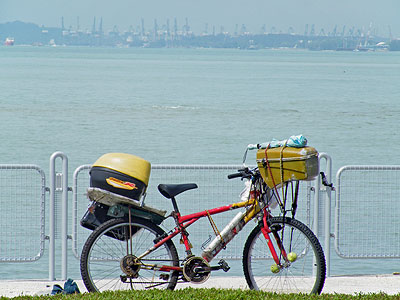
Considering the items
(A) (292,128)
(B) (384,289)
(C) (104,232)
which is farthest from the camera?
(A) (292,128)

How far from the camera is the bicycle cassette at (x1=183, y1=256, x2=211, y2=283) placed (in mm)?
6270

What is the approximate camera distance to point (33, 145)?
111ft

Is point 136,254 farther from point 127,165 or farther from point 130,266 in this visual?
point 127,165

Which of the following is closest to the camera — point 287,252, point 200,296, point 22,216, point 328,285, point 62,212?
point 200,296

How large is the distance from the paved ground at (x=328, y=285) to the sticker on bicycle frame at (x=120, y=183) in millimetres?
1287

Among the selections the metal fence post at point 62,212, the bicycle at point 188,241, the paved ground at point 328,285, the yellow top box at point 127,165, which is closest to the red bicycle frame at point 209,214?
the bicycle at point 188,241

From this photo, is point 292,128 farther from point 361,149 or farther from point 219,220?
point 219,220

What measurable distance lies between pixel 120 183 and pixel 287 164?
123cm

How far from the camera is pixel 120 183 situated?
607 centimetres

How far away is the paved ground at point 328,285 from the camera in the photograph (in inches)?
272

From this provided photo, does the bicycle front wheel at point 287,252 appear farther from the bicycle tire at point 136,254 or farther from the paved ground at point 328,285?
the bicycle tire at point 136,254

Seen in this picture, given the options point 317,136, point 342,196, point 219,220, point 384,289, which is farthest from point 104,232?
point 317,136

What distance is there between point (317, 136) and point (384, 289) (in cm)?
3152

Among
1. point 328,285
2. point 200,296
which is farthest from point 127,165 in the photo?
point 328,285
